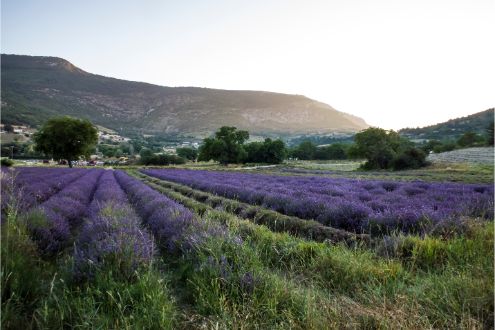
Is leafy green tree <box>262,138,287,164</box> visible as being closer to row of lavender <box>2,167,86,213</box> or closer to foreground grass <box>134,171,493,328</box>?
row of lavender <box>2,167,86,213</box>

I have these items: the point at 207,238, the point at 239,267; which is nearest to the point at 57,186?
the point at 207,238

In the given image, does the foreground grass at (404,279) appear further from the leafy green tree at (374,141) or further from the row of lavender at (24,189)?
the leafy green tree at (374,141)

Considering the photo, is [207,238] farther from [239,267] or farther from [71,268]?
[71,268]

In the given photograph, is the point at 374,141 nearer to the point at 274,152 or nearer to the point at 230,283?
the point at 274,152

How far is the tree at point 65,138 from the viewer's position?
1823 inches

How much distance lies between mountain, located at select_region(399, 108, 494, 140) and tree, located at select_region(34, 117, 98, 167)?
382ft

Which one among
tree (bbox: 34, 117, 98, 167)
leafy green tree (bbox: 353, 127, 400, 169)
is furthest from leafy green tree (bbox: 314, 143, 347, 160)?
tree (bbox: 34, 117, 98, 167)

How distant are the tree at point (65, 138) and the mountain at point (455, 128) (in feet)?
382

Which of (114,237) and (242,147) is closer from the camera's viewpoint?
(114,237)

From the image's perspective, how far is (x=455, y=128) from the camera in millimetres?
122375

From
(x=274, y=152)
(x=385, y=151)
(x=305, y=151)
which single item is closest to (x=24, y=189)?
(x=385, y=151)

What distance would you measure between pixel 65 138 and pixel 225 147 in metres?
32.8

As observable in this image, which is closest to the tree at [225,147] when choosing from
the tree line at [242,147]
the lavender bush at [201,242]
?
the tree line at [242,147]

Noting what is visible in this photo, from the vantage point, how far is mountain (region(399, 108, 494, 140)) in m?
110
